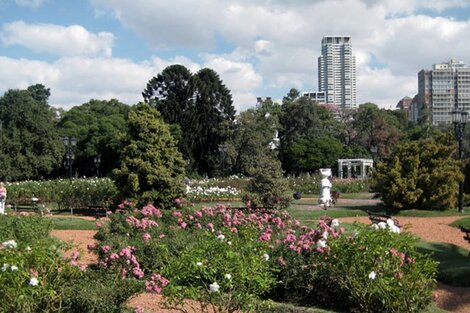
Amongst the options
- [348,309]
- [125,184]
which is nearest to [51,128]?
[125,184]

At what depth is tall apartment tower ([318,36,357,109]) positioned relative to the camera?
177250 mm

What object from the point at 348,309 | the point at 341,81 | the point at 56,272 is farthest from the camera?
the point at 341,81

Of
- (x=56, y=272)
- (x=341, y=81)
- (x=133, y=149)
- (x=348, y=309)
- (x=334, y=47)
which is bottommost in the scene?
(x=348, y=309)

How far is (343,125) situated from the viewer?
6712cm

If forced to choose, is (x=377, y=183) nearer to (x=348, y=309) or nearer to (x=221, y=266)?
(x=348, y=309)

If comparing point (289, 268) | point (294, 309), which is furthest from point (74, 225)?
point (294, 309)

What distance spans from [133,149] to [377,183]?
9.17 m

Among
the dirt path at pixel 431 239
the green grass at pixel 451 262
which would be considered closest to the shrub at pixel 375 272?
the green grass at pixel 451 262

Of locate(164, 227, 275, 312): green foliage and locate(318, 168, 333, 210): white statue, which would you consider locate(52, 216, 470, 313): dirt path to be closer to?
locate(164, 227, 275, 312): green foliage

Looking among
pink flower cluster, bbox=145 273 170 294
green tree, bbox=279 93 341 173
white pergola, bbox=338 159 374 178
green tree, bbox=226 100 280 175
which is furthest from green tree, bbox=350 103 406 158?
pink flower cluster, bbox=145 273 170 294

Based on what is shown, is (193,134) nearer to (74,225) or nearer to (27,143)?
(27,143)

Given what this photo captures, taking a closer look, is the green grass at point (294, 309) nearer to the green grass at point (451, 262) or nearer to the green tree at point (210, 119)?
the green grass at point (451, 262)

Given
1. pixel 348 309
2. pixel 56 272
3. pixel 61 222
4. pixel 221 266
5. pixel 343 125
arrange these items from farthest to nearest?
pixel 343 125 → pixel 61 222 → pixel 348 309 → pixel 56 272 → pixel 221 266

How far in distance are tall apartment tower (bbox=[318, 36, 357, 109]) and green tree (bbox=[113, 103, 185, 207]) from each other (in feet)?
526
